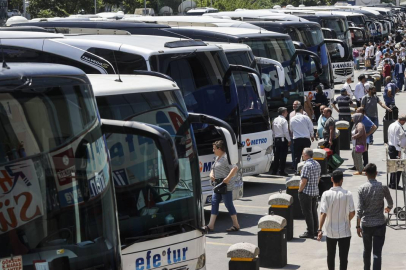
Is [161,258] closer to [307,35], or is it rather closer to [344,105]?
[344,105]

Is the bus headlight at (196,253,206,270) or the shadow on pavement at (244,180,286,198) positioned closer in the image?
the bus headlight at (196,253,206,270)

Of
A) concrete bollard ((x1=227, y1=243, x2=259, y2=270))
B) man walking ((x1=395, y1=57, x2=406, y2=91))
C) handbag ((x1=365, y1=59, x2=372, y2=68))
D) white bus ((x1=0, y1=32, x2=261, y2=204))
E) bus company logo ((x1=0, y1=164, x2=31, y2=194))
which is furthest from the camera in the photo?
handbag ((x1=365, y1=59, x2=372, y2=68))

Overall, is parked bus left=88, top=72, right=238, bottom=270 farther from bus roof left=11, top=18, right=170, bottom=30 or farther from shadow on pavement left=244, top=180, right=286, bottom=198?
bus roof left=11, top=18, right=170, bottom=30

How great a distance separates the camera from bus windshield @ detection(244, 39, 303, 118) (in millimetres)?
22000

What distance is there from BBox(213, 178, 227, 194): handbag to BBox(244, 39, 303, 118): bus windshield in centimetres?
796

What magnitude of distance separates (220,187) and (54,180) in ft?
26.3

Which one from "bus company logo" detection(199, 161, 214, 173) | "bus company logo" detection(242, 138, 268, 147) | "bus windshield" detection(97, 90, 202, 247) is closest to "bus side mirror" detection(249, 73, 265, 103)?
"bus company logo" detection(242, 138, 268, 147)

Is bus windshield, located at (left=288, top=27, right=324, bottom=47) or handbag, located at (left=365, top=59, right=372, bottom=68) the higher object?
bus windshield, located at (left=288, top=27, right=324, bottom=47)

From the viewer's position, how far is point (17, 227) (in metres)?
6.00

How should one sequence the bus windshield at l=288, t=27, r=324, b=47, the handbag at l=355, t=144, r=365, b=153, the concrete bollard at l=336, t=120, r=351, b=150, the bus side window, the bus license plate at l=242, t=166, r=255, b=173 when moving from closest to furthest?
the bus side window → the bus license plate at l=242, t=166, r=255, b=173 → the handbag at l=355, t=144, r=365, b=153 → the concrete bollard at l=336, t=120, r=351, b=150 → the bus windshield at l=288, t=27, r=324, b=47

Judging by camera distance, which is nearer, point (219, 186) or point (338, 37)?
point (219, 186)

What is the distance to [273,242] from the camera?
1243 cm

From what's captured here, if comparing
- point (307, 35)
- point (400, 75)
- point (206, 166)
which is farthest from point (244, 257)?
point (400, 75)

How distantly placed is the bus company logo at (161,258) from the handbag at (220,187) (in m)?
4.83
